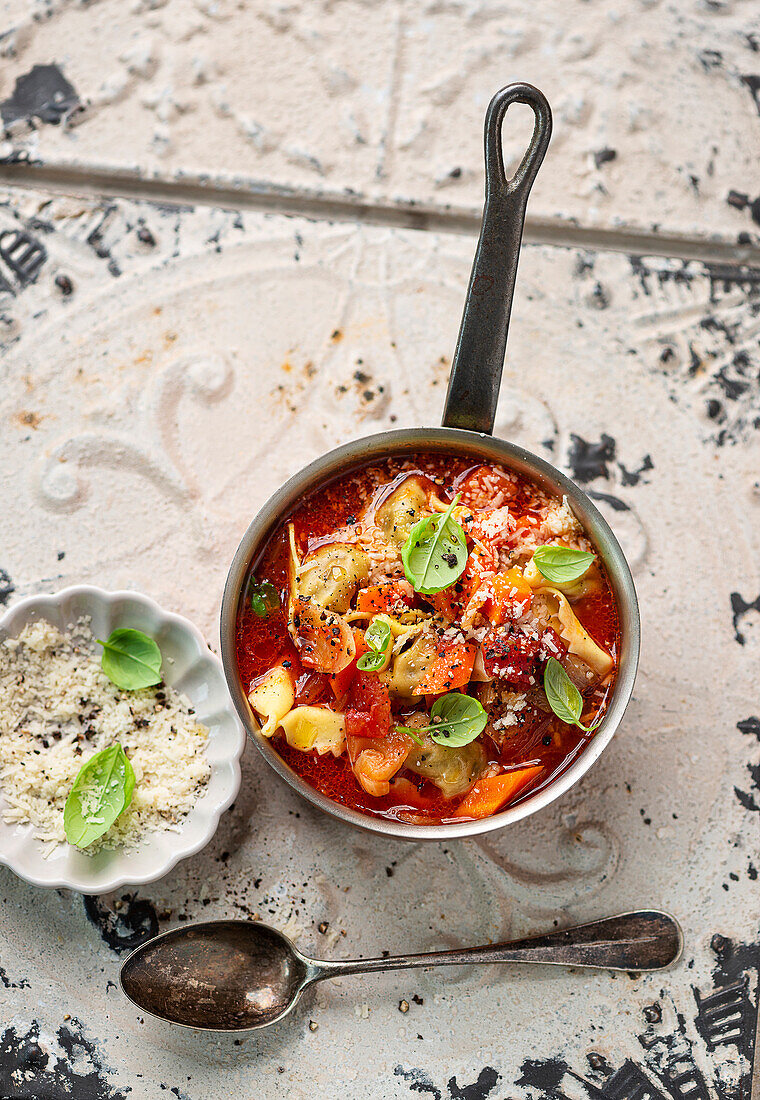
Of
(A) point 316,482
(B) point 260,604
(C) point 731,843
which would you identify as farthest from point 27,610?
(C) point 731,843

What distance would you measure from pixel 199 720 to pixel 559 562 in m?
0.90

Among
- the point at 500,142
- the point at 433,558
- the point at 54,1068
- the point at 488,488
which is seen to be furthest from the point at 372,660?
the point at 54,1068

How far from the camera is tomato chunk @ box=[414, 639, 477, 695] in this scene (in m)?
1.78

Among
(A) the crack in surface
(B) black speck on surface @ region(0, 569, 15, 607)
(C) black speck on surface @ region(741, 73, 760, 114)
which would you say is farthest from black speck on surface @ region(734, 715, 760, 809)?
(B) black speck on surface @ region(0, 569, 15, 607)

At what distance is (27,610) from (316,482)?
72 cm

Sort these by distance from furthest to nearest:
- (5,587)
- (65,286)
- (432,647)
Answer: (65,286) < (5,587) < (432,647)

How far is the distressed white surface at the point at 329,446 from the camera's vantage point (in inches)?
83.5

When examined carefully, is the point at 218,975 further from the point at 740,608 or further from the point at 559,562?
the point at 740,608

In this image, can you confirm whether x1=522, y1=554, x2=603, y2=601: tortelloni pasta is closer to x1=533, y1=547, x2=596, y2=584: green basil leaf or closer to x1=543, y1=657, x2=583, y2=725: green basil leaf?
x1=533, y1=547, x2=596, y2=584: green basil leaf

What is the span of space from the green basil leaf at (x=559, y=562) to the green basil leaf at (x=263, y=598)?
556 mm

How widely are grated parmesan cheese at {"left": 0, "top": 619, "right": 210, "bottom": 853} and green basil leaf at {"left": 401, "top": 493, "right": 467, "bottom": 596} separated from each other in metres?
0.68

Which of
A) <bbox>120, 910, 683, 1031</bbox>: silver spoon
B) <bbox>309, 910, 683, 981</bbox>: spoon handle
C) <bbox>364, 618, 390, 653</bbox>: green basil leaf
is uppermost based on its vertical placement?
<bbox>364, 618, 390, 653</bbox>: green basil leaf

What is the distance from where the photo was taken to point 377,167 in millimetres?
2404

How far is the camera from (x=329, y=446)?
2279 mm
